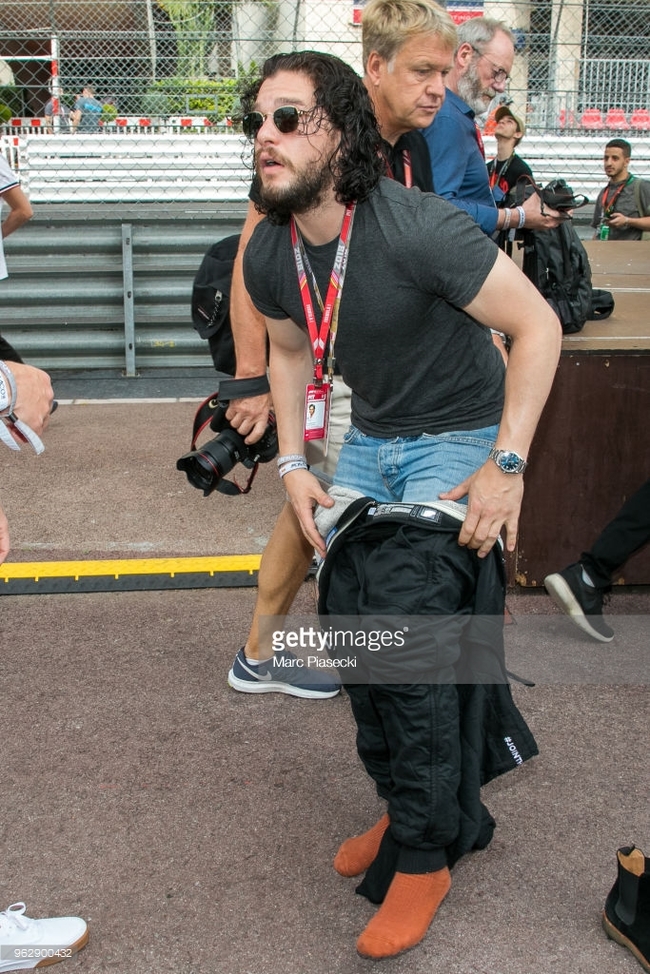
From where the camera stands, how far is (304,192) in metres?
2.54

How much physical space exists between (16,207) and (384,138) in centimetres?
317

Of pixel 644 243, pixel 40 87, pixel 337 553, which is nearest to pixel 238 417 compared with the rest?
pixel 337 553

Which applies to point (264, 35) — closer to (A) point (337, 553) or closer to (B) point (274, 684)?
(B) point (274, 684)

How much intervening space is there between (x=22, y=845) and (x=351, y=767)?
3.29 ft

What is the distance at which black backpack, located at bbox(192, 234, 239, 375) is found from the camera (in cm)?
386

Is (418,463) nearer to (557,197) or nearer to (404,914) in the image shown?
(404,914)

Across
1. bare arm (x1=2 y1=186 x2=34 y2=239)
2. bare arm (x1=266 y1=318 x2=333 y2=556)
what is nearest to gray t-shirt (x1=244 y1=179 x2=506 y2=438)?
bare arm (x1=266 y1=318 x2=333 y2=556)

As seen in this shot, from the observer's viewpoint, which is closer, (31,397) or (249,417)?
(31,397)

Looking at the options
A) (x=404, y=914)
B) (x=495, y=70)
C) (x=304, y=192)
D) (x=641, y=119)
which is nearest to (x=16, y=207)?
(x=495, y=70)

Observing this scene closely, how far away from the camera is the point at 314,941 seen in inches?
103

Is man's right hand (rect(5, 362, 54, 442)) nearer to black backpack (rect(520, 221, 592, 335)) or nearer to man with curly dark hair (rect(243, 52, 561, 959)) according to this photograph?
man with curly dark hair (rect(243, 52, 561, 959))

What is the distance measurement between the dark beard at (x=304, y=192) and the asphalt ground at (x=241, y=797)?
5.64 feet

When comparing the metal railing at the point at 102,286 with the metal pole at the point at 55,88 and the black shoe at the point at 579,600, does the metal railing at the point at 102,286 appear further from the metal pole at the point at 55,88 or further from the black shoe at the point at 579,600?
the black shoe at the point at 579,600

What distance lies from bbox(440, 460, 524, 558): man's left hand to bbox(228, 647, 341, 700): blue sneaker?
4.75ft
